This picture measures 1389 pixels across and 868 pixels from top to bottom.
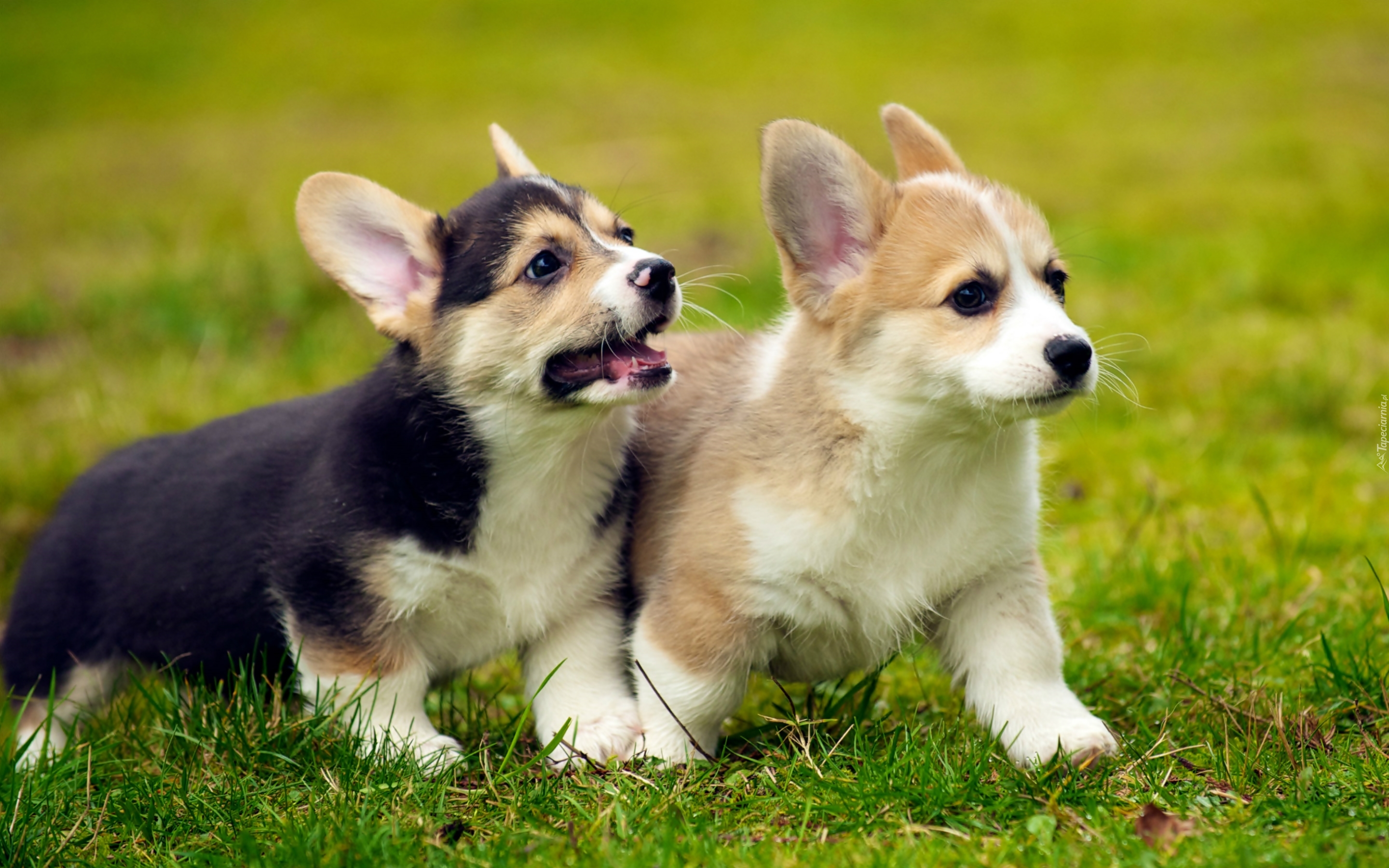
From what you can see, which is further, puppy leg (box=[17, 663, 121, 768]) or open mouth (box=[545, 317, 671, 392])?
puppy leg (box=[17, 663, 121, 768])

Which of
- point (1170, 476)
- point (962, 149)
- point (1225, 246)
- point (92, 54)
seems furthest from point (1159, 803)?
point (92, 54)

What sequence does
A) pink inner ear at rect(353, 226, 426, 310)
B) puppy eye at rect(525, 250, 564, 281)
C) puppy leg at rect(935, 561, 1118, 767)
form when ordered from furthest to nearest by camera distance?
pink inner ear at rect(353, 226, 426, 310) < puppy eye at rect(525, 250, 564, 281) < puppy leg at rect(935, 561, 1118, 767)

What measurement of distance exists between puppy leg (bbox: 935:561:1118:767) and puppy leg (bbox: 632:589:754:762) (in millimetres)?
712

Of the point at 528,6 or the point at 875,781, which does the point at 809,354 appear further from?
the point at 528,6

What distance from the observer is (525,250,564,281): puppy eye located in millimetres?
4234

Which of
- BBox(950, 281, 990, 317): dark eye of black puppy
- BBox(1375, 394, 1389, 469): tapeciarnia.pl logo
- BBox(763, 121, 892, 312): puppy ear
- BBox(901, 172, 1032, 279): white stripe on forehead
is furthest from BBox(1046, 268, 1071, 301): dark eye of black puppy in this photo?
BBox(1375, 394, 1389, 469): tapeciarnia.pl logo

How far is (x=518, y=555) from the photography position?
166 inches

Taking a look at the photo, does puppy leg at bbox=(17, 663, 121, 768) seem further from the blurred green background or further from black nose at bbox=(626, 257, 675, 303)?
black nose at bbox=(626, 257, 675, 303)

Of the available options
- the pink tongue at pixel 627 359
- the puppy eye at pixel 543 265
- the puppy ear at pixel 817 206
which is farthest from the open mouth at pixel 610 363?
the puppy ear at pixel 817 206

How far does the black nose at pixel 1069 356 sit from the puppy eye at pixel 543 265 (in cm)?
161

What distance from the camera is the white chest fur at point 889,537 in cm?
387

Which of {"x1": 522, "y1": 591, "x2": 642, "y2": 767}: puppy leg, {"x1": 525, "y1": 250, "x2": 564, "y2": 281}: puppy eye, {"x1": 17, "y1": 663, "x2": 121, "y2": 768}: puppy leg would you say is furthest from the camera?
{"x1": 17, "y1": 663, "x2": 121, "y2": 768}: puppy leg

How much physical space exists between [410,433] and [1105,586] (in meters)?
2.90

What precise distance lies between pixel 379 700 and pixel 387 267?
145 cm
